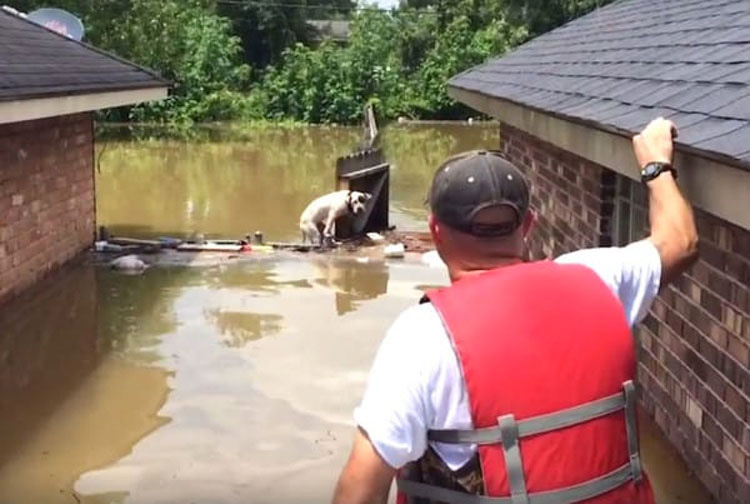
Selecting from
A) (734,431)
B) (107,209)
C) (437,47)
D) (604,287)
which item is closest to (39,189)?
(107,209)

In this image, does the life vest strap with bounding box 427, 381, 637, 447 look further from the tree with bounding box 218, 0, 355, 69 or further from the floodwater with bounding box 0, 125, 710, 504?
the tree with bounding box 218, 0, 355, 69

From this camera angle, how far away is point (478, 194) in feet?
7.22

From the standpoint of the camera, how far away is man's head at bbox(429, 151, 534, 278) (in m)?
2.20

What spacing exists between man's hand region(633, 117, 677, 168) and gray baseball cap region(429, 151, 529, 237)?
813 mm

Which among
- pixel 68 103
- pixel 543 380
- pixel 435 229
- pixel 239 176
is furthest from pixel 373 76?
pixel 543 380

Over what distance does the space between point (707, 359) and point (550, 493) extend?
340 cm

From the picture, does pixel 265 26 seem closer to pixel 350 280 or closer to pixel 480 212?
pixel 350 280

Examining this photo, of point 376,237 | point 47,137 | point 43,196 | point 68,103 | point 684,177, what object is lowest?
point 376,237

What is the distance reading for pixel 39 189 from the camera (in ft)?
38.2

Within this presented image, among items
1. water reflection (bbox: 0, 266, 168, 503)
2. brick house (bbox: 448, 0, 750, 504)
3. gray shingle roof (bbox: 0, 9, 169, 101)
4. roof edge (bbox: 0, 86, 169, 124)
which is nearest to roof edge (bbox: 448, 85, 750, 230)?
brick house (bbox: 448, 0, 750, 504)

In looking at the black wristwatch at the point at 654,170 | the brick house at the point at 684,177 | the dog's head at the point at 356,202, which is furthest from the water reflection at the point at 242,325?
the black wristwatch at the point at 654,170

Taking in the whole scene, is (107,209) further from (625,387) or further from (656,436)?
(625,387)

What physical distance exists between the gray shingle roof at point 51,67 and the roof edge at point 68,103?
63 mm

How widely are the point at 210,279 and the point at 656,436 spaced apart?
6829 millimetres
